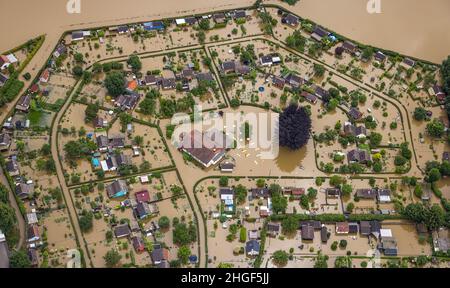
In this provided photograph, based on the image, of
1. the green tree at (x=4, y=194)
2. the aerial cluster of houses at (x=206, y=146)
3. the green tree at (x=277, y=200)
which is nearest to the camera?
the green tree at (x=4, y=194)

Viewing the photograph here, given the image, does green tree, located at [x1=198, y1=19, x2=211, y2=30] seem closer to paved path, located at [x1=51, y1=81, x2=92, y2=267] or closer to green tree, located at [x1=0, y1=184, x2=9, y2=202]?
paved path, located at [x1=51, y1=81, x2=92, y2=267]

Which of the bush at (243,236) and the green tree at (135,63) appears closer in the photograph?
the bush at (243,236)

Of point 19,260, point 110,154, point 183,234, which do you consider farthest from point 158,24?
point 19,260

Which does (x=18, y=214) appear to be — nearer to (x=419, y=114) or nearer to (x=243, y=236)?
(x=243, y=236)

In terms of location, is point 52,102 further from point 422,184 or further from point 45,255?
point 422,184

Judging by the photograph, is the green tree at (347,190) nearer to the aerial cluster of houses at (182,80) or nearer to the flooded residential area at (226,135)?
the flooded residential area at (226,135)

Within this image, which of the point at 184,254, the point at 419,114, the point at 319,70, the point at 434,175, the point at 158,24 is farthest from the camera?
the point at 158,24

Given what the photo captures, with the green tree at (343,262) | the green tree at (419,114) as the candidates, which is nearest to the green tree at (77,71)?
the green tree at (343,262)

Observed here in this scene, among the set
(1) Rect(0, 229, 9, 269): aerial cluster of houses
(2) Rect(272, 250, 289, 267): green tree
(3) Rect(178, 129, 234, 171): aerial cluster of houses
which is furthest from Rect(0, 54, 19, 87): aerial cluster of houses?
(2) Rect(272, 250, 289, 267): green tree

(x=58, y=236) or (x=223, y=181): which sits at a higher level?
(x=223, y=181)
